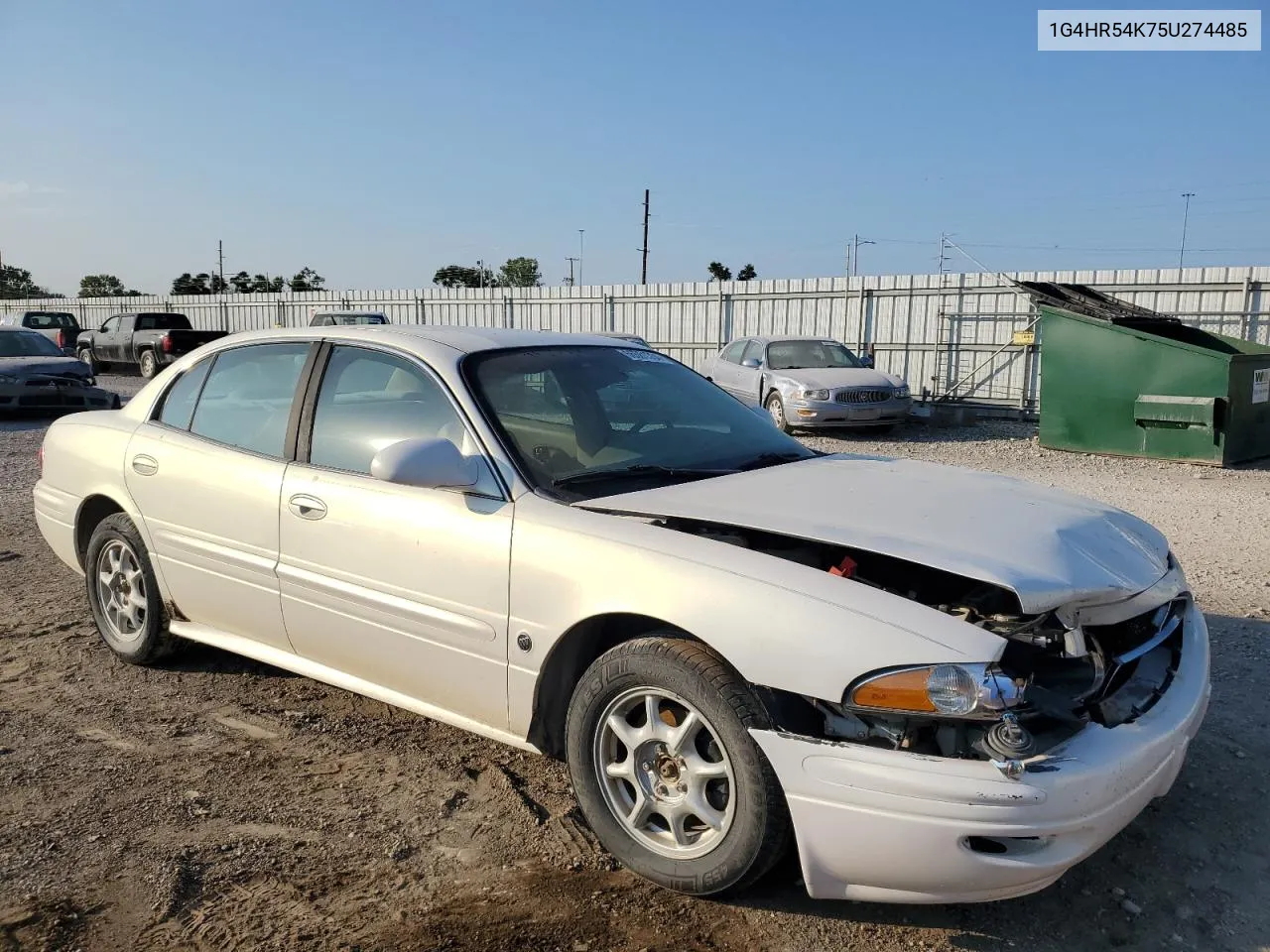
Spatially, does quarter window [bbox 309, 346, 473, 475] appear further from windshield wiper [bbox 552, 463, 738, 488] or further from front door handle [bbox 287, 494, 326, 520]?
windshield wiper [bbox 552, 463, 738, 488]

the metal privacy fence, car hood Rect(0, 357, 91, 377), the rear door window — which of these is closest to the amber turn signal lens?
the rear door window

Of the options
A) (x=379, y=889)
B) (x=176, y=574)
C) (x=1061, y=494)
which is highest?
(x=1061, y=494)

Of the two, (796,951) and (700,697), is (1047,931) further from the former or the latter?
(700,697)

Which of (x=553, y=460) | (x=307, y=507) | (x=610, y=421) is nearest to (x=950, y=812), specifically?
(x=553, y=460)

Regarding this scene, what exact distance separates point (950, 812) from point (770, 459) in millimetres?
1740

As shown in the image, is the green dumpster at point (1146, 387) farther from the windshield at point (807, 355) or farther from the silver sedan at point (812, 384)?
the windshield at point (807, 355)

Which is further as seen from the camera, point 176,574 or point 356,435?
point 176,574

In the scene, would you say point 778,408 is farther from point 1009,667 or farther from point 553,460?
point 1009,667

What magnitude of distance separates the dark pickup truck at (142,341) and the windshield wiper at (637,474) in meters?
22.3

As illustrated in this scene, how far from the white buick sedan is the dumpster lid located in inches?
370

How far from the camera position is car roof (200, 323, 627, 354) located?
372cm

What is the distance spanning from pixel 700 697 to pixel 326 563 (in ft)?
5.19

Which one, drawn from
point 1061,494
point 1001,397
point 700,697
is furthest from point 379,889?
point 1001,397

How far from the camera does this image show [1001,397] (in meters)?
17.0
